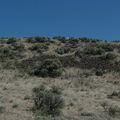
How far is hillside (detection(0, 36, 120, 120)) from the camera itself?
21.7 m

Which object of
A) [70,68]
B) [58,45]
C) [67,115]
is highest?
[58,45]

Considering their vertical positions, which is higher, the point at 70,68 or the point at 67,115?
the point at 70,68

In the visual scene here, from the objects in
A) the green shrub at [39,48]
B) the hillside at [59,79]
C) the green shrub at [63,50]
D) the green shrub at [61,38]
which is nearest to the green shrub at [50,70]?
the hillside at [59,79]

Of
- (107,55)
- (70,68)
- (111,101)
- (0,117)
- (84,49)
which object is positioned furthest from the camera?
(84,49)

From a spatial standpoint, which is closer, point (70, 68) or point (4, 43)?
point (70, 68)

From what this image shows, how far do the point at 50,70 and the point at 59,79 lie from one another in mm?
3031

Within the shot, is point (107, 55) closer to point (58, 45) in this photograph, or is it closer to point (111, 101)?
point (58, 45)

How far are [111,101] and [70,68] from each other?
14.1 metres

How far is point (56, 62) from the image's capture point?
39.6 meters

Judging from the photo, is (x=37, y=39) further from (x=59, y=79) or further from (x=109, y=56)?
(x=59, y=79)

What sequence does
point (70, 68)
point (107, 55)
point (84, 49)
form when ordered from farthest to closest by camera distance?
1. point (84, 49)
2. point (107, 55)
3. point (70, 68)

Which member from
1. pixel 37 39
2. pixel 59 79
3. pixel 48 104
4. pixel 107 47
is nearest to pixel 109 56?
A: pixel 107 47

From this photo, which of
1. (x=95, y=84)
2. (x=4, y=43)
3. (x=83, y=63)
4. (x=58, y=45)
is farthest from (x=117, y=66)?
(x=4, y=43)

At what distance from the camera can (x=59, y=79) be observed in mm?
34156
